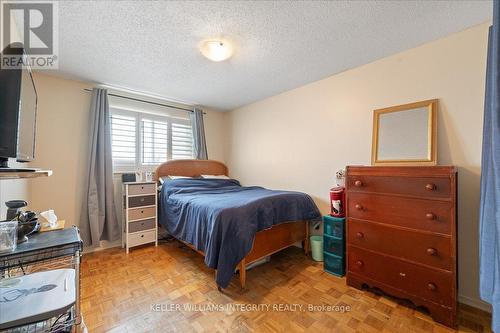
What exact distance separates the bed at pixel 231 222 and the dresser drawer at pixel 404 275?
736mm

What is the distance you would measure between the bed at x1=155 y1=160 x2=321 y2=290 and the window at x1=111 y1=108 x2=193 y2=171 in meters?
0.71

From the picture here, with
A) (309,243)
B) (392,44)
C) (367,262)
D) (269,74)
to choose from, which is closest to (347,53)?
(392,44)

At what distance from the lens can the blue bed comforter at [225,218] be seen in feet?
6.05

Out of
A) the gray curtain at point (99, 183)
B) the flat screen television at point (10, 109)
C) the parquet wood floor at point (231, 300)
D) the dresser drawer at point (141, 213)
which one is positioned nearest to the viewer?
the flat screen television at point (10, 109)

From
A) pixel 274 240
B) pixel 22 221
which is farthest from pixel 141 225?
pixel 274 240

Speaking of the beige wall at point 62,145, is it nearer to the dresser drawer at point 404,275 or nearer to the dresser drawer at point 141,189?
the dresser drawer at point 141,189

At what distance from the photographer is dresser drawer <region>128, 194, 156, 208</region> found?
2.88 m

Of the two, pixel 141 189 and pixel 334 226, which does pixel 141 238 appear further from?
pixel 334 226

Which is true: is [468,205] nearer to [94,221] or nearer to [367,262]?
[367,262]

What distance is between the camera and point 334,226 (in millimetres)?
2287

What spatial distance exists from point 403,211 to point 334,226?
718 mm

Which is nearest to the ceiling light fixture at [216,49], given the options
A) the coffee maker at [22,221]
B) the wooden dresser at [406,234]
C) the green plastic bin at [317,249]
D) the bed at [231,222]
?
the bed at [231,222]

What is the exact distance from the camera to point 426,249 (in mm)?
1612

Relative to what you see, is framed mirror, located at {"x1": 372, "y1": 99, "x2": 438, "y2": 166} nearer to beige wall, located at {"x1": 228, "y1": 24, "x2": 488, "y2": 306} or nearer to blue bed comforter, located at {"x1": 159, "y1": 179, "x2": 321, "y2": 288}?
beige wall, located at {"x1": 228, "y1": 24, "x2": 488, "y2": 306}
